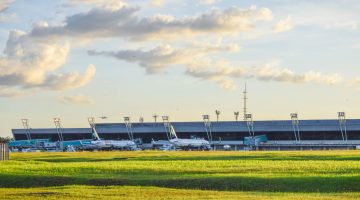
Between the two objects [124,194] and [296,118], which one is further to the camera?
[296,118]

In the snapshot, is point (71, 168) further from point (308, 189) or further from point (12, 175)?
point (308, 189)

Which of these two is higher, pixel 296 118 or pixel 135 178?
pixel 296 118

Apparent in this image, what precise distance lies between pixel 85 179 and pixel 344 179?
58.5 feet

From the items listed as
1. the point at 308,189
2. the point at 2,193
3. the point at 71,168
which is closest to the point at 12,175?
the point at 71,168

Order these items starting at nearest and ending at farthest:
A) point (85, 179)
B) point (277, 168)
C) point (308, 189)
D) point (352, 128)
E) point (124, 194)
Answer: point (124, 194), point (308, 189), point (85, 179), point (277, 168), point (352, 128)

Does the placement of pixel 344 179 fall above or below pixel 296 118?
below

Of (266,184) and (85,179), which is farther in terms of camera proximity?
(85,179)

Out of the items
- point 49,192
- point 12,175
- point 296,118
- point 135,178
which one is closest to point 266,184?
point 135,178

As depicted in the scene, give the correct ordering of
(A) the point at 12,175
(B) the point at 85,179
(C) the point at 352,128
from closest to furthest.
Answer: (B) the point at 85,179, (A) the point at 12,175, (C) the point at 352,128

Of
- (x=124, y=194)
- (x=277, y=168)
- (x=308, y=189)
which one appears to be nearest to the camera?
(x=124, y=194)

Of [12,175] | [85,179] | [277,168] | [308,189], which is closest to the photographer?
[308,189]

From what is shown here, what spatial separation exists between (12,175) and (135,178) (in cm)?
1030

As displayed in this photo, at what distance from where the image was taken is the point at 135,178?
175 ft

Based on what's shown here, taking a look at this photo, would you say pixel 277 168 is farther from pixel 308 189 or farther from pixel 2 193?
pixel 2 193
